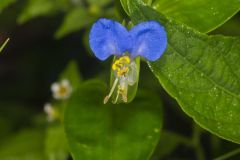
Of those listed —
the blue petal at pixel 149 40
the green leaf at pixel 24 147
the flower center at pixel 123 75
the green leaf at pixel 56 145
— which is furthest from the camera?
the green leaf at pixel 24 147

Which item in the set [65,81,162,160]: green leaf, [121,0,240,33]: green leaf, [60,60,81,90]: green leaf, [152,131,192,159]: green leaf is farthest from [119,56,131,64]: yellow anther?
[60,60,81,90]: green leaf

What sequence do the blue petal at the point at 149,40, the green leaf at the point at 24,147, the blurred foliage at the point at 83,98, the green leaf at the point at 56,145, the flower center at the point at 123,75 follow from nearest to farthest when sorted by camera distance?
the blue petal at the point at 149,40 < the flower center at the point at 123,75 < the blurred foliage at the point at 83,98 < the green leaf at the point at 56,145 < the green leaf at the point at 24,147

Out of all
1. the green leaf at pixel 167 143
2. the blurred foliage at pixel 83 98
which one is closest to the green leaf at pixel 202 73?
the blurred foliage at pixel 83 98

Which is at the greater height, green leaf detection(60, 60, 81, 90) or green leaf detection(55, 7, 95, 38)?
green leaf detection(55, 7, 95, 38)

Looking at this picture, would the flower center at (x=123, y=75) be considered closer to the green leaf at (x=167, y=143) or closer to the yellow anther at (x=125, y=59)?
the yellow anther at (x=125, y=59)

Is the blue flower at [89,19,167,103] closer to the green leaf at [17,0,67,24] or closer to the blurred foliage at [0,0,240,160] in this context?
the blurred foliage at [0,0,240,160]

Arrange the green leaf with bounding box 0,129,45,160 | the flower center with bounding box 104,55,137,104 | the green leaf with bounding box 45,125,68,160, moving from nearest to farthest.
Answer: the flower center with bounding box 104,55,137,104 < the green leaf with bounding box 45,125,68,160 < the green leaf with bounding box 0,129,45,160

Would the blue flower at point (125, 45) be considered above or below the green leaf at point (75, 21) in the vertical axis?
above
